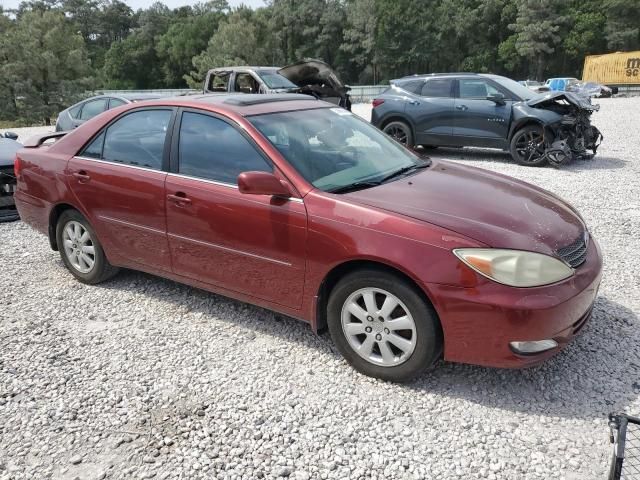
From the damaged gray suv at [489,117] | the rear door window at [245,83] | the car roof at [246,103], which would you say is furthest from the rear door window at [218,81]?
the car roof at [246,103]

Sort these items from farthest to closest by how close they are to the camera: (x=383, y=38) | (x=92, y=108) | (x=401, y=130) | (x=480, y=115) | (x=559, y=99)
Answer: (x=383, y=38) < (x=92, y=108) < (x=401, y=130) < (x=480, y=115) < (x=559, y=99)

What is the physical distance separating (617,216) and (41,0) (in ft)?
369

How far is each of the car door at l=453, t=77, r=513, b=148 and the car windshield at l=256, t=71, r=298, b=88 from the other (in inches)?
193

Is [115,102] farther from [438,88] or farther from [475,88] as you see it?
[475,88]

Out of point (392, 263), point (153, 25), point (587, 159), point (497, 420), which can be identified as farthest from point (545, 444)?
point (153, 25)

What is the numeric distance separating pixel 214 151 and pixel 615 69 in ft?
152

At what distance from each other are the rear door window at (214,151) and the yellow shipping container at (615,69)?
45.4 metres

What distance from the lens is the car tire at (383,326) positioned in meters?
3.00

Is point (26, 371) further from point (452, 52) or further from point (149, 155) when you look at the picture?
point (452, 52)

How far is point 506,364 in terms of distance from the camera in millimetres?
2924

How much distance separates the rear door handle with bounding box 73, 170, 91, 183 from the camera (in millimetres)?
4395

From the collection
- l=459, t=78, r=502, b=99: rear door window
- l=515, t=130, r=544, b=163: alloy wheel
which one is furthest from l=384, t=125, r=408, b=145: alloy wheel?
l=515, t=130, r=544, b=163: alloy wheel

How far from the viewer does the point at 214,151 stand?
149 inches

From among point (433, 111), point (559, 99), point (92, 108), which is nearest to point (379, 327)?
point (559, 99)
